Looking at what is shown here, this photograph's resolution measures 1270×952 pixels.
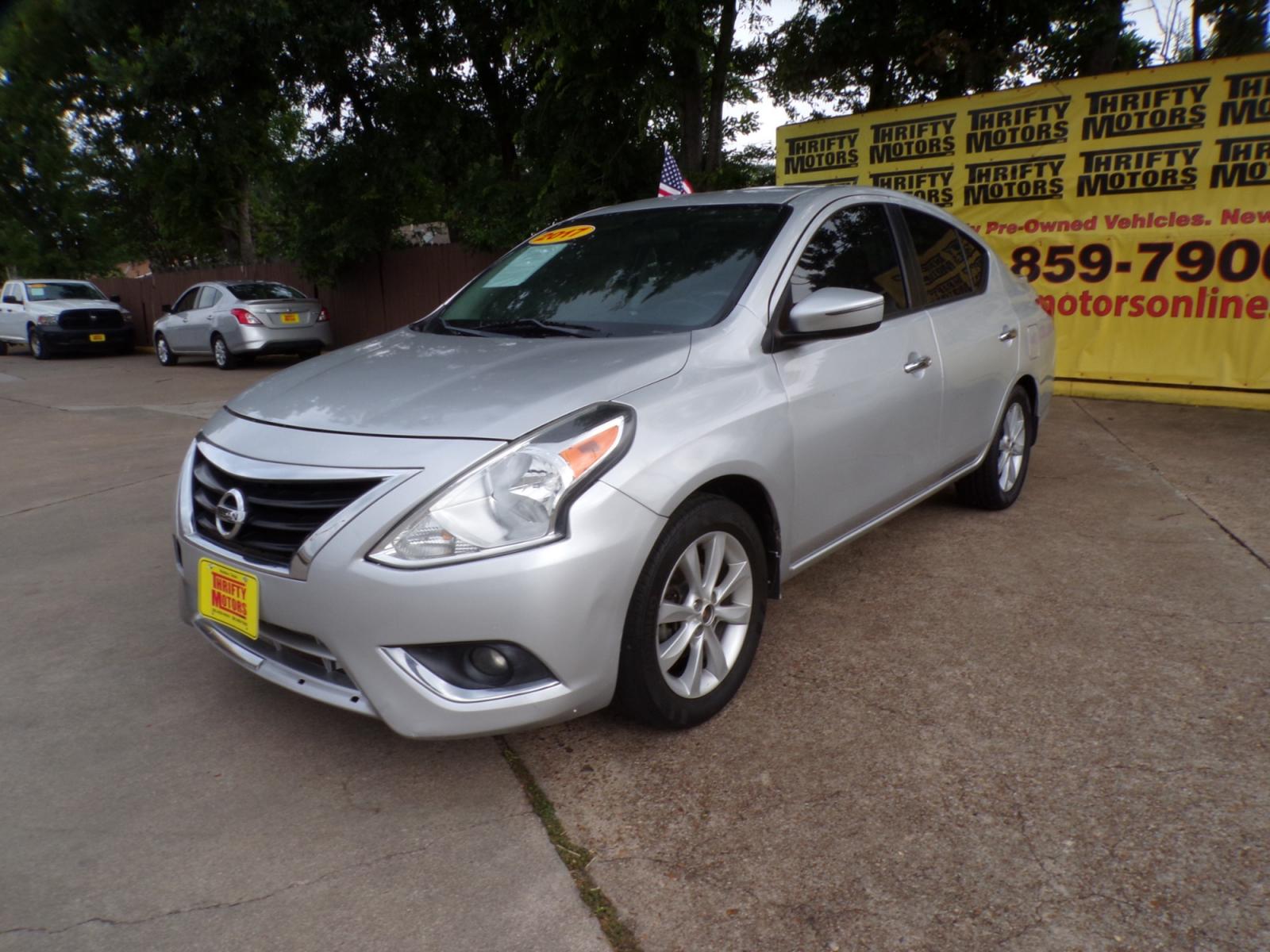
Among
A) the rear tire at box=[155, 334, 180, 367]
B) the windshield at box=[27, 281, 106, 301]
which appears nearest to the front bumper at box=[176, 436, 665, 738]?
the rear tire at box=[155, 334, 180, 367]

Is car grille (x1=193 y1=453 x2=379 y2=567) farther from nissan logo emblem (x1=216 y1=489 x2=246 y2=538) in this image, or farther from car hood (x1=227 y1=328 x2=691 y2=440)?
car hood (x1=227 y1=328 x2=691 y2=440)

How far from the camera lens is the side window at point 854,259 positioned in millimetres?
3371

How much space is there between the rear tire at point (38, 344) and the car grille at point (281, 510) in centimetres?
1963

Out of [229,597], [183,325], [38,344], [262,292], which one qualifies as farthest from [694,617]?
[38,344]

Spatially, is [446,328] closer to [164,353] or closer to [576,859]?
[576,859]

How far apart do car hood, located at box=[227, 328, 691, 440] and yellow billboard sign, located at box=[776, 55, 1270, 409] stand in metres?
7.10

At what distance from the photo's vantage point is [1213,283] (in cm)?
805

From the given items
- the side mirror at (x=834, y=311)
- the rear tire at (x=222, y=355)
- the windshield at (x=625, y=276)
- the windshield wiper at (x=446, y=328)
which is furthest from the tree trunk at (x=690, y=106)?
the side mirror at (x=834, y=311)

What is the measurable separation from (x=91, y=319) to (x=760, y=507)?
20.0 m

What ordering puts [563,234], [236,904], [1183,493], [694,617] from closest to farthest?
1. [236,904]
2. [694,617]
3. [563,234]
4. [1183,493]

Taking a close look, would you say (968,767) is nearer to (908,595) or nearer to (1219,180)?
A: (908,595)

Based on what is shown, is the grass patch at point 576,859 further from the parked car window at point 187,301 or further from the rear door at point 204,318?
the parked car window at point 187,301

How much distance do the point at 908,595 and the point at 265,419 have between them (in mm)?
2552

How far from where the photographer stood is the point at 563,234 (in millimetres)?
4016
